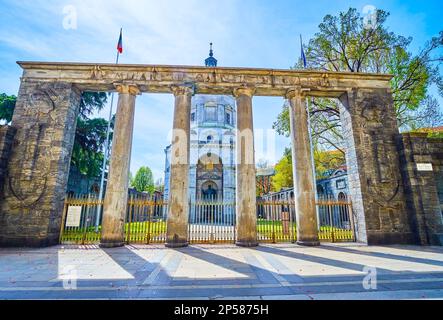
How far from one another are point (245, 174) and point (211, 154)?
67.8ft

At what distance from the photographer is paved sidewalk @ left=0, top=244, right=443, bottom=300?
167 inches

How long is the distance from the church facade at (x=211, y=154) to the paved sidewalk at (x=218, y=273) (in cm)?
1999

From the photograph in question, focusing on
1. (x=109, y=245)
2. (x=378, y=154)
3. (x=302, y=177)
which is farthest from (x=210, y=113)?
(x=109, y=245)

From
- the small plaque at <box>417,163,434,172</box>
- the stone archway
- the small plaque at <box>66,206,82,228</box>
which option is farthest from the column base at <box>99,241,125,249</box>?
the stone archway

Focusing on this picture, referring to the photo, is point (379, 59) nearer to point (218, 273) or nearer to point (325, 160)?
point (325, 160)

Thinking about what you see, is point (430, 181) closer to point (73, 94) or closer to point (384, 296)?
point (384, 296)

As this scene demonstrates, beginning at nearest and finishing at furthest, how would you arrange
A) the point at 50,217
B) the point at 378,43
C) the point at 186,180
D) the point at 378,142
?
the point at 50,217 → the point at 186,180 → the point at 378,142 → the point at 378,43

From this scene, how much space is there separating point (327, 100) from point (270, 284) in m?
17.4

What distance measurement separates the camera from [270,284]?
15.6 ft

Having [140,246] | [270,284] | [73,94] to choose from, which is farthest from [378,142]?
[73,94]

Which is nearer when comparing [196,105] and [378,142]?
[378,142]

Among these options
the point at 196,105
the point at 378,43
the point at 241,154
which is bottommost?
the point at 241,154

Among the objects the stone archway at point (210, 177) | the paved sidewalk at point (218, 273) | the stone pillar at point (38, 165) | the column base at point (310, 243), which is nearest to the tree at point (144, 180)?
the stone archway at point (210, 177)

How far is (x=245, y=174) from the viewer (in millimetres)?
10344
